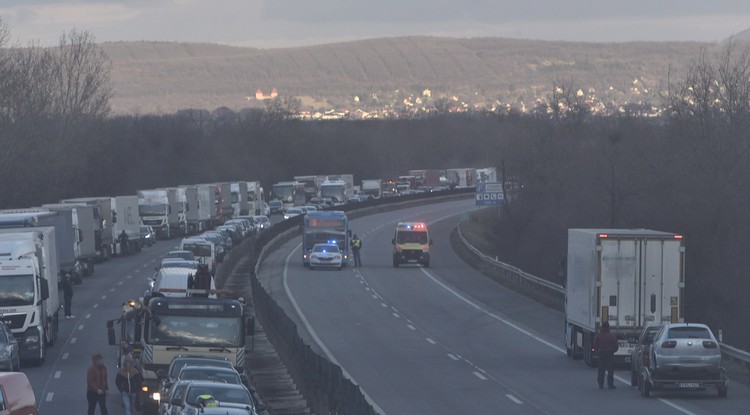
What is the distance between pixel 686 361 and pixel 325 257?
40222mm

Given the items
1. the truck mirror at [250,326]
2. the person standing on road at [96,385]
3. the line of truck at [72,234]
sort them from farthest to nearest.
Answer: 1. the line of truck at [72,234]
2. the truck mirror at [250,326]
3. the person standing on road at [96,385]

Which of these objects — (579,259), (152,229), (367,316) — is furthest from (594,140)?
(579,259)

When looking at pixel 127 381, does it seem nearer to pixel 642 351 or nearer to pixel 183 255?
pixel 642 351

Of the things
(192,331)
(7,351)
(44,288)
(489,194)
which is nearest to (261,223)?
(489,194)

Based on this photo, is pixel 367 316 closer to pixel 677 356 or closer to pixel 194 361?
pixel 677 356

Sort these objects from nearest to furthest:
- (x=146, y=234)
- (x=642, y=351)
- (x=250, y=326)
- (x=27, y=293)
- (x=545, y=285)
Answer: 1. (x=250, y=326)
2. (x=642, y=351)
3. (x=27, y=293)
4. (x=545, y=285)
5. (x=146, y=234)

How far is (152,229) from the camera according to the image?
287ft

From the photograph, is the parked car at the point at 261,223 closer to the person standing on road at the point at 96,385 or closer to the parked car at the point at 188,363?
the person standing on road at the point at 96,385

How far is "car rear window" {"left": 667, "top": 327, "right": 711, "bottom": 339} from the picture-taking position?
27.1 meters

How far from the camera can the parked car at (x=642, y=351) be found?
1104 inches

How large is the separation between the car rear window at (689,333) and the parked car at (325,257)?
39732mm

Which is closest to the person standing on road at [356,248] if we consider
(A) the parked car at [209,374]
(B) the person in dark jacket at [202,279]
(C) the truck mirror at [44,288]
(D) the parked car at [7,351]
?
(C) the truck mirror at [44,288]

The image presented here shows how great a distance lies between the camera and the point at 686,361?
26.9 metres

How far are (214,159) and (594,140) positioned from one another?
72.6m
